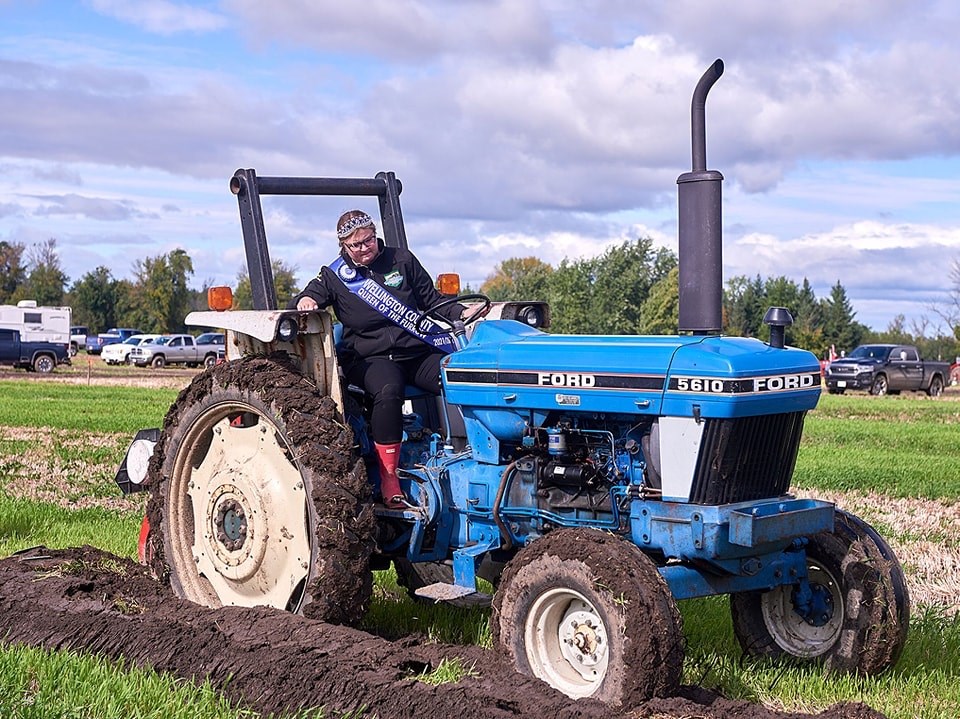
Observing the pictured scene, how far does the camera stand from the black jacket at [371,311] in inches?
245

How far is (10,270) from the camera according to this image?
274 ft

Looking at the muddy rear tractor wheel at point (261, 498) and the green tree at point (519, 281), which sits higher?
the green tree at point (519, 281)

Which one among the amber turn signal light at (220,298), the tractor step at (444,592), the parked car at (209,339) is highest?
the parked car at (209,339)

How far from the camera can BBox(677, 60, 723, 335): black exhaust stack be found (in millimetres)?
5141

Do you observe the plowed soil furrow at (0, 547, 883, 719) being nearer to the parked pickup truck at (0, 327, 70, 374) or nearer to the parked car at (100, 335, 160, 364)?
the parked pickup truck at (0, 327, 70, 374)

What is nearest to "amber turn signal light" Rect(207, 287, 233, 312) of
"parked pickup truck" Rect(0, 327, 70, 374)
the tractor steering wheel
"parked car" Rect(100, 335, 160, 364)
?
the tractor steering wheel

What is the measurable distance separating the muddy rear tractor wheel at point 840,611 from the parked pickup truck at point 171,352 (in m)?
43.9

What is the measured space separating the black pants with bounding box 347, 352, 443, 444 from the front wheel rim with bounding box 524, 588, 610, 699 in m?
1.37

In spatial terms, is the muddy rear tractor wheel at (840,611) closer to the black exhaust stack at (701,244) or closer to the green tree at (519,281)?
the black exhaust stack at (701,244)

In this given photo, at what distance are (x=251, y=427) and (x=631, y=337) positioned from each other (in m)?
2.01

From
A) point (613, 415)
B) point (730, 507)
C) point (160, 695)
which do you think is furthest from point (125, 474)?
point (730, 507)

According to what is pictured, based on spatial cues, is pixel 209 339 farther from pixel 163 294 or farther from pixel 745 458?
pixel 745 458

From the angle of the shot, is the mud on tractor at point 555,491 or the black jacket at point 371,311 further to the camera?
the black jacket at point 371,311

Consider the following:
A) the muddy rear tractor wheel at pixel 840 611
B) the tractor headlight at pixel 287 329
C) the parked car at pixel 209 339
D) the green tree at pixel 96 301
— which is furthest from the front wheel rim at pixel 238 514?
the green tree at pixel 96 301
